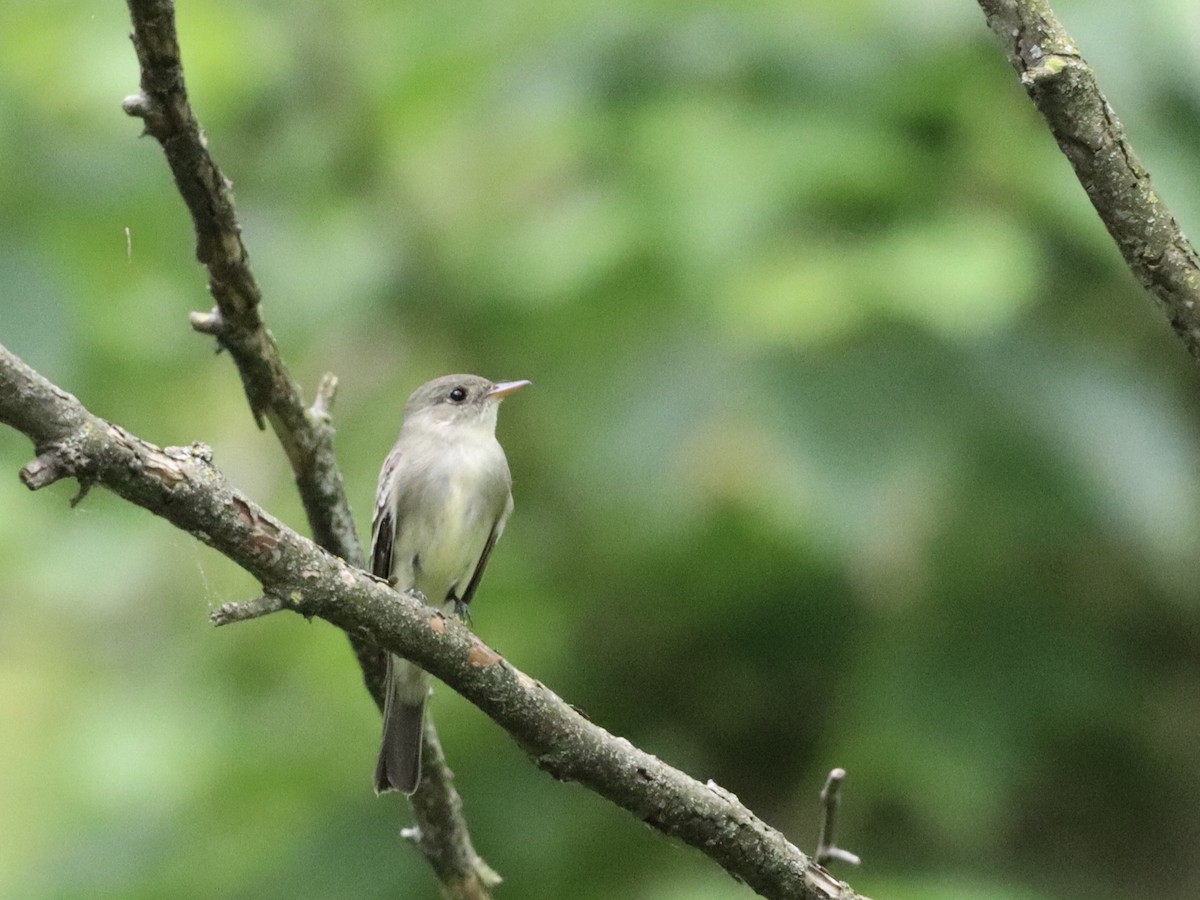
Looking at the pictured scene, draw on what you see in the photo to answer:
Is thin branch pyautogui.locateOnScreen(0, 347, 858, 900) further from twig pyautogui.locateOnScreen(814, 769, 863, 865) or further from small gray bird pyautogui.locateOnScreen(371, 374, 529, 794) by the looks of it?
small gray bird pyautogui.locateOnScreen(371, 374, 529, 794)

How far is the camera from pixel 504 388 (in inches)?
164

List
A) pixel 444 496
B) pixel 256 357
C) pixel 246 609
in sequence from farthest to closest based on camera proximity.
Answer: pixel 444 496 < pixel 256 357 < pixel 246 609

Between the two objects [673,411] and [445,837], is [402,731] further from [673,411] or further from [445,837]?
[673,411]

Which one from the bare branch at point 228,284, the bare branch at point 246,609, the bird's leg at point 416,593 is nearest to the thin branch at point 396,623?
the bare branch at point 246,609

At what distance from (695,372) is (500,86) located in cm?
109

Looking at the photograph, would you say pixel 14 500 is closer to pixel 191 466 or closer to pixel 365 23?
pixel 365 23

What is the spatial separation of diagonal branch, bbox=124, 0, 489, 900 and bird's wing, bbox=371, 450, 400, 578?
100 centimetres

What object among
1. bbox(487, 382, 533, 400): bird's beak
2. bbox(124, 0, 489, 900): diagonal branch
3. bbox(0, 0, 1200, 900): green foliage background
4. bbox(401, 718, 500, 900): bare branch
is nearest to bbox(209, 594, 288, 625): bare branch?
bbox(124, 0, 489, 900): diagonal branch

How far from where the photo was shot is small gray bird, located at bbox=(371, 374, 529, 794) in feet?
13.8

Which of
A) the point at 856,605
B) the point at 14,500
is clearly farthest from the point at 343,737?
the point at 856,605


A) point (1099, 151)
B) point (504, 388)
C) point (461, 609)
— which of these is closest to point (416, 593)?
point (461, 609)

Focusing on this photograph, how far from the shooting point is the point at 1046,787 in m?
4.58

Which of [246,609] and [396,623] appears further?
[396,623]

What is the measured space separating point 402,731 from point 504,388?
1261 millimetres
